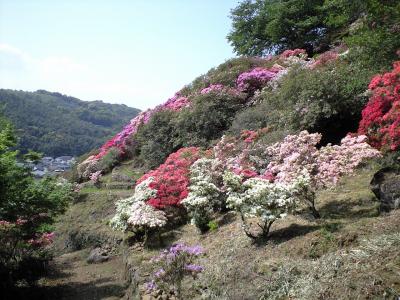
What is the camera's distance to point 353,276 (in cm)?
492

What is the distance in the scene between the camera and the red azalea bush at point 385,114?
8.27m

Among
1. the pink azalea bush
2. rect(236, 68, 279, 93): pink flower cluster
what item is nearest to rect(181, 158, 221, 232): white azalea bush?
rect(236, 68, 279, 93): pink flower cluster

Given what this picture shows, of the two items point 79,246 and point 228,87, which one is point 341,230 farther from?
point 228,87

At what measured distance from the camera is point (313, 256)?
247 inches

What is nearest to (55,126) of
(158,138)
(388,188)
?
(158,138)

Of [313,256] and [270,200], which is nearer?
[313,256]

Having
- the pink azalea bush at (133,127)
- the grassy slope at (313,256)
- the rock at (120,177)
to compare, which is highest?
the pink azalea bush at (133,127)

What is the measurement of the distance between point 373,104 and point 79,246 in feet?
36.7

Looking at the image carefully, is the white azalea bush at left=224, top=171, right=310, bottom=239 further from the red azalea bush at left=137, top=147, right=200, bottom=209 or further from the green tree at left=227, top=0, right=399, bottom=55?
the green tree at left=227, top=0, right=399, bottom=55

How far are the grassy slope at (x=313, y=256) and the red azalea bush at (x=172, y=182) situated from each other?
1.38 meters

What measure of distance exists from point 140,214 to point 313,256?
18.4ft

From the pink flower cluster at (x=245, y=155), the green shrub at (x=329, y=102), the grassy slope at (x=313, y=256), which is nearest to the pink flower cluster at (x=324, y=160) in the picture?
the grassy slope at (x=313, y=256)

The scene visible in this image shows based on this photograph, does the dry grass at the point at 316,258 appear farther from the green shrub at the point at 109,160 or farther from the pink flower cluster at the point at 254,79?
the green shrub at the point at 109,160

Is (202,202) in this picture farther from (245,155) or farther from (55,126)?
(55,126)
